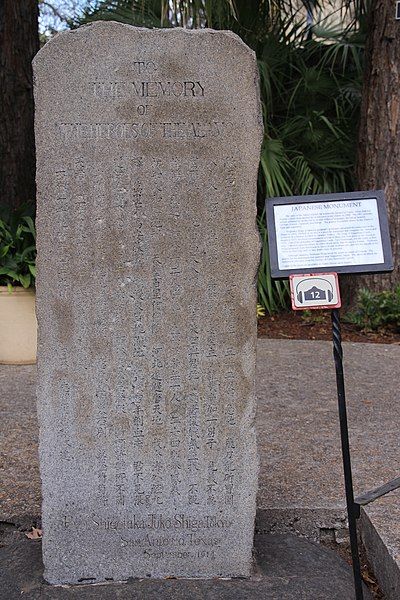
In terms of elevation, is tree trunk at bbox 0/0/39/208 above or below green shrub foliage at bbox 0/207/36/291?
above

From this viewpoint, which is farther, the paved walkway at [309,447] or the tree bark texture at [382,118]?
the tree bark texture at [382,118]

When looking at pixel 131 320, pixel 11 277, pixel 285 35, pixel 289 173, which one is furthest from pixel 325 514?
pixel 285 35

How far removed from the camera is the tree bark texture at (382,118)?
19.5 ft

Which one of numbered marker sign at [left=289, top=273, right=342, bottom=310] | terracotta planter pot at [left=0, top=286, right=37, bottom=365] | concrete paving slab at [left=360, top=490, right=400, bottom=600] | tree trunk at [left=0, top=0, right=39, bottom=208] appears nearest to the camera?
numbered marker sign at [left=289, top=273, right=342, bottom=310]

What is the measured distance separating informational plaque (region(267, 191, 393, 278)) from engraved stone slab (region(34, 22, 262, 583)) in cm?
12

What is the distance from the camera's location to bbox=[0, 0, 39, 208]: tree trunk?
5867mm

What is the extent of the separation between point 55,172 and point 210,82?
555 mm

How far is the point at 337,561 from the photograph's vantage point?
2.51 m

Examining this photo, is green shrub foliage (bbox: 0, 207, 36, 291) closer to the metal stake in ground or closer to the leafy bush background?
the leafy bush background

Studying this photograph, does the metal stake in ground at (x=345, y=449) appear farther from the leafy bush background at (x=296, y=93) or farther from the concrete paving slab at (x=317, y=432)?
the leafy bush background at (x=296, y=93)

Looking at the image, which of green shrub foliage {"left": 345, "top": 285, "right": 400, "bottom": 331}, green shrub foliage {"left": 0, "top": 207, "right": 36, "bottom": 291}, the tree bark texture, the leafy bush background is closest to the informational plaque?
green shrub foliage {"left": 0, "top": 207, "right": 36, "bottom": 291}

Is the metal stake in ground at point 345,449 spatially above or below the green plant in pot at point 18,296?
below

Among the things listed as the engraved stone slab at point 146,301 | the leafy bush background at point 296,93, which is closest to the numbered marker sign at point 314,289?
the engraved stone slab at point 146,301

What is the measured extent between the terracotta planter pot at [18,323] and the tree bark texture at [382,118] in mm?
2954
